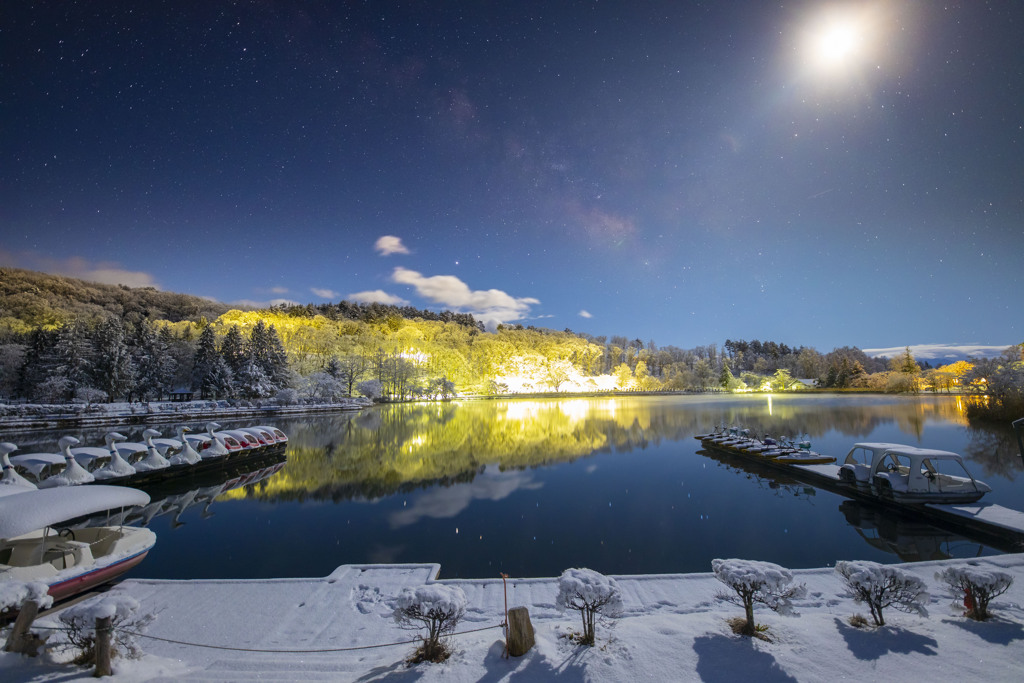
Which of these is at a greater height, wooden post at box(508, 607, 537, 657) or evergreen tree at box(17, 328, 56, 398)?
evergreen tree at box(17, 328, 56, 398)

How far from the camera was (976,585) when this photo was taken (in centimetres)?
436

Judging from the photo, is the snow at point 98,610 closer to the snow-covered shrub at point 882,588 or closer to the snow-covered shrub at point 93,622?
the snow-covered shrub at point 93,622

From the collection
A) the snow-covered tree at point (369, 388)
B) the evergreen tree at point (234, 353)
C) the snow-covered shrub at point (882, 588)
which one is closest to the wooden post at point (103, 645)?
the snow-covered shrub at point (882, 588)

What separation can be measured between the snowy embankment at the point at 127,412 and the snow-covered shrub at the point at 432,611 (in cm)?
3498

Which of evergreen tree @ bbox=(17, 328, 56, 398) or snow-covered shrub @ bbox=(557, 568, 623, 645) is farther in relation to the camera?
evergreen tree @ bbox=(17, 328, 56, 398)

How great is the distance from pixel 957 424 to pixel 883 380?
59.6m

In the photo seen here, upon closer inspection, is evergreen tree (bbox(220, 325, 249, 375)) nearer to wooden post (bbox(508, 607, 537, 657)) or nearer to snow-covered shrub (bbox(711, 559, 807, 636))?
wooden post (bbox(508, 607, 537, 657))

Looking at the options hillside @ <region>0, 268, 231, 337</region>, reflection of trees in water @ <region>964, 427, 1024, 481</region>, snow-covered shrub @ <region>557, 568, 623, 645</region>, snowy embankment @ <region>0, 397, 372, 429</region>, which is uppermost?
hillside @ <region>0, 268, 231, 337</region>

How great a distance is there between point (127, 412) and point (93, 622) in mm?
36816

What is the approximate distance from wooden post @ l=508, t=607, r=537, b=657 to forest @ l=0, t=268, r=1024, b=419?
38405 millimetres

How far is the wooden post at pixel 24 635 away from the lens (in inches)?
152

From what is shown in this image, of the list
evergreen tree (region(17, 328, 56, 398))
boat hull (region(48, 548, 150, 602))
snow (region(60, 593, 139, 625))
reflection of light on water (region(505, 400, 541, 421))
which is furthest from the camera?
reflection of light on water (region(505, 400, 541, 421))

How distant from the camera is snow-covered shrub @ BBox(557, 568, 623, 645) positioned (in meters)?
4.21

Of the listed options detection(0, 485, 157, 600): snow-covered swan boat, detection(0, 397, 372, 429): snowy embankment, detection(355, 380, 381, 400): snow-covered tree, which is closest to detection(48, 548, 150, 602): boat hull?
detection(0, 485, 157, 600): snow-covered swan boat
